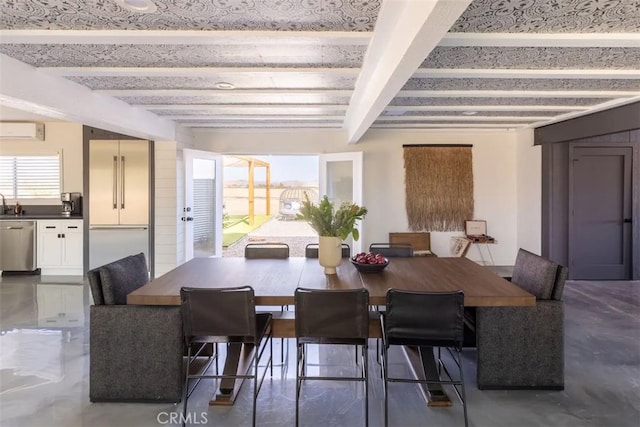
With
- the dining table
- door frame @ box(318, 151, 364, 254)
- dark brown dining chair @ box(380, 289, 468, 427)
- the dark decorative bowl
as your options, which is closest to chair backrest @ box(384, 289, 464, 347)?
dark brown dining chair @ box(380, 289, 468, 427)

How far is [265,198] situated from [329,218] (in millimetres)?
11632

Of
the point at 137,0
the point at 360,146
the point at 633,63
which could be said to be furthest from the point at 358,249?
the point at 137,0

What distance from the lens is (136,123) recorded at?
4.67 metres

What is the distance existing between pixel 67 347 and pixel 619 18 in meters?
4.88

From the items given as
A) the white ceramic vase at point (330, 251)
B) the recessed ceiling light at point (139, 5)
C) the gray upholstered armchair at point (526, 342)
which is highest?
the recessed ceiling light at point (139, 5)

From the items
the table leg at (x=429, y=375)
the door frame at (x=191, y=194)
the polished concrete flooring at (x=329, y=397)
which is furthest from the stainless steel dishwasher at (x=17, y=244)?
the table leg at (x=429, y=375)

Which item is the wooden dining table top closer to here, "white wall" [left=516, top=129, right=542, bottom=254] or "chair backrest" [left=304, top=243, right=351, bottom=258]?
"chair backrest" [left=304, top=243, right=351, bottom=258]

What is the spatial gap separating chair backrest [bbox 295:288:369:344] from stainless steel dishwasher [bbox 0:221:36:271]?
228 inches

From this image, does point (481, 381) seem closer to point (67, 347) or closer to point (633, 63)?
point (633, 63)

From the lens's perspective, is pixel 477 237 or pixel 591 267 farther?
pixel 477 237

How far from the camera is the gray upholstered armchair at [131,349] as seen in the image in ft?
7.77

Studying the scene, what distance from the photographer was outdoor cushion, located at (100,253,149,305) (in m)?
2.42

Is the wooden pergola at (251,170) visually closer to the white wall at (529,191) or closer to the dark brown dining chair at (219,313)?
the white wall at (529,191)

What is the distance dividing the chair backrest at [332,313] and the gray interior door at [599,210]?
16.6ft
